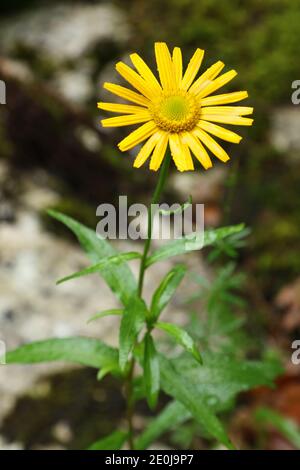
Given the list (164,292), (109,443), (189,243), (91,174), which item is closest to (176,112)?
(189,243)

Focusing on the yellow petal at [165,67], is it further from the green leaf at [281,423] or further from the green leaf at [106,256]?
the green leaf at [281,423]

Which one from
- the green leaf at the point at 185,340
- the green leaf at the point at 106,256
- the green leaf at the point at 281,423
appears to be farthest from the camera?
the green leaf at the point at 281,423

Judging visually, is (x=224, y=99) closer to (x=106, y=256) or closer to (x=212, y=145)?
(x=212, y=145)

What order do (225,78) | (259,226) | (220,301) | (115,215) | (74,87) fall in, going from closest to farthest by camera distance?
(225,78) → (220,301) → (115,215) → (259,226) → (74,87)

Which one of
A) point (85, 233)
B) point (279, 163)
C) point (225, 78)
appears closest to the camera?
point (225, 78)

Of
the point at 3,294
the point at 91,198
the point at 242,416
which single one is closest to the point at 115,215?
the point at 91,198

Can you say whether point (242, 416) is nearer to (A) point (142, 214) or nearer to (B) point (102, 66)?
(A) point (142, 214)

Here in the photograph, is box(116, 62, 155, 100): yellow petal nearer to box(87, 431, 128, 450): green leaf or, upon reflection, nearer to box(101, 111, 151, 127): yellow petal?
box(101, 111, 151, 127): yellow petal

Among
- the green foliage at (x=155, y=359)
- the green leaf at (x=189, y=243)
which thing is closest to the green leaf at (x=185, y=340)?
the green foliage at (x=155, y=359)
